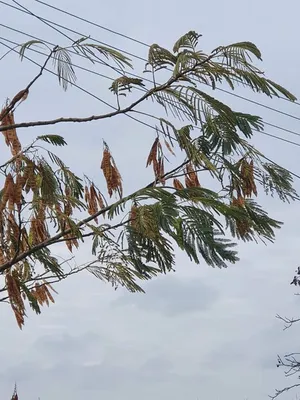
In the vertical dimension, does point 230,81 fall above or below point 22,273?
above

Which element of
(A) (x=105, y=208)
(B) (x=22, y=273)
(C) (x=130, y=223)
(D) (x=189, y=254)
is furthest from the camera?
(B) (x=22, y=273)

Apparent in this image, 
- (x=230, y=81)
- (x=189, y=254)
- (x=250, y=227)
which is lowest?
(x=189, y=254)

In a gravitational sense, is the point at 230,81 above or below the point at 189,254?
above

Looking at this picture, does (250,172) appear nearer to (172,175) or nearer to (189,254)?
(172,175)

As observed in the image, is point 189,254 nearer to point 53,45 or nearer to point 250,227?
point 250,227

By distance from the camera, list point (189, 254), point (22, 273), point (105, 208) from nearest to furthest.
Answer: point (189, 254) → point (105, 208) → point (22, 273)

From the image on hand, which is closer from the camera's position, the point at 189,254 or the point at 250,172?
the point at 189,254

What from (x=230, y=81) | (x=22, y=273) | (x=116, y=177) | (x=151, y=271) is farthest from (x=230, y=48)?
(x=22, y=273)

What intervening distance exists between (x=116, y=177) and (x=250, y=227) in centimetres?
76

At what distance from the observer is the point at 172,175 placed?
4.89 meters

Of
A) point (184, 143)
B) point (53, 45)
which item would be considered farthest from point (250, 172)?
point (53, 45)

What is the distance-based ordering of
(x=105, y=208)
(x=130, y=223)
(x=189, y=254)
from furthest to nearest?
(x=105, y=208), (x=130, y=223), (x=189, y=254)

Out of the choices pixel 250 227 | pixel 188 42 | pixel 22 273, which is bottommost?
pixel 250 227

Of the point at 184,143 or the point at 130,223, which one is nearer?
the point at 130,223
